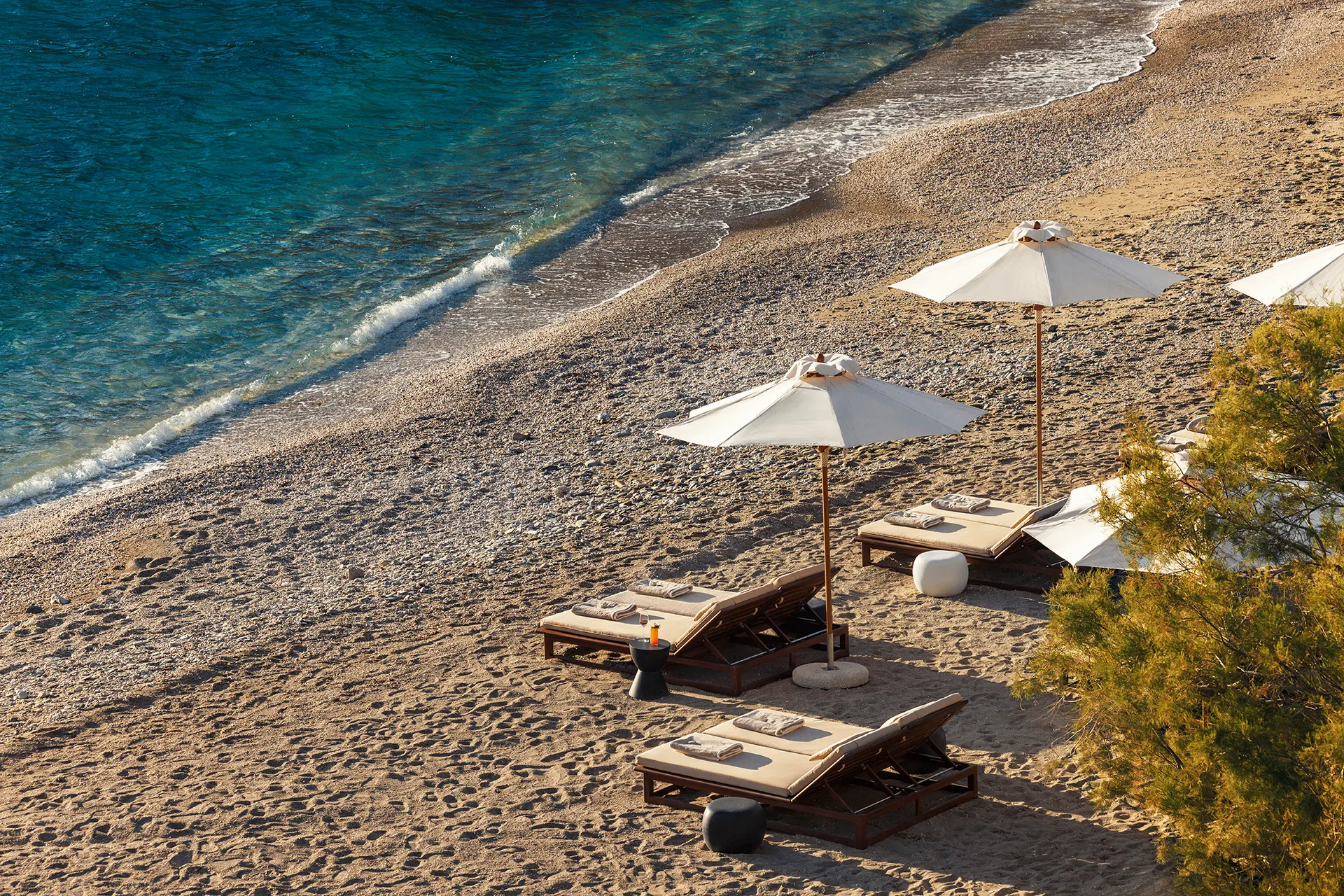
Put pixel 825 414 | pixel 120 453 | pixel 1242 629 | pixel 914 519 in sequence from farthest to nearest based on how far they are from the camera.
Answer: pixel 120 453 < pixel 914 519 < pixel 825 414 < pixel 1242 629

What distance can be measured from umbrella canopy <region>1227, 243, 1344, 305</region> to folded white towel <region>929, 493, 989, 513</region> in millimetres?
2544

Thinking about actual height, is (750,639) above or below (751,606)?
below

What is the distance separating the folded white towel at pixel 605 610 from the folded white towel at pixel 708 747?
1865 mm

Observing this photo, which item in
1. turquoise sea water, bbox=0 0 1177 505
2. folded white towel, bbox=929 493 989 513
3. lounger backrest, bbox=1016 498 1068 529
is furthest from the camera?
turquoise sea water, bbox=0 0 1177 505

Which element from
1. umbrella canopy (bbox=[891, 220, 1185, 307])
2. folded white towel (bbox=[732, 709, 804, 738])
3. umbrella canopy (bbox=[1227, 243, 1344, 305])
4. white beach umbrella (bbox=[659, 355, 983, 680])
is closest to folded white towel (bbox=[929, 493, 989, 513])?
umbrella canopy (bbox=[891, 220, 1185, 307])

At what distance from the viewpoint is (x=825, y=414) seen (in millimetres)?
8516

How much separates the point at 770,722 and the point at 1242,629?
142 inches

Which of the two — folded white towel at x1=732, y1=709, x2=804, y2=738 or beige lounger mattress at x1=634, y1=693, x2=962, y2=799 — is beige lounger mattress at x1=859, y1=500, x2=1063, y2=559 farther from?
folded white towel at x1=732, y1=709, x2=804, y2=738

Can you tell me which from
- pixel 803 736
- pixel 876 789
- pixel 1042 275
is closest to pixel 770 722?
pixel 803 736

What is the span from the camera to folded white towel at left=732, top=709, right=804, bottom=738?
315 inches

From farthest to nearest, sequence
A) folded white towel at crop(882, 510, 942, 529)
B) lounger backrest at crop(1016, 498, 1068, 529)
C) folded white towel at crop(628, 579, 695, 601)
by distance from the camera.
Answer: folded white towel at crop(882, 510, 942, 529) → lounger backrest at crop(1016, 498, 1068, 529) → folded white towel at crop(628, 579, 695, 601)

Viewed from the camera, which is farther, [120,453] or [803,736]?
[120,453]

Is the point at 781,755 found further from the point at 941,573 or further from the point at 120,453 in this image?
the point at 120,453

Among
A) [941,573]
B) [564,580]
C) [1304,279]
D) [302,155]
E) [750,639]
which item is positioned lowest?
[564,580]
